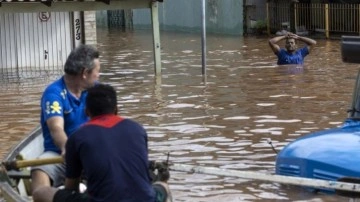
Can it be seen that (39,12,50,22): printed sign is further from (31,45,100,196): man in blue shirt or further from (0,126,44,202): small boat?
(31,45,100,196): man in blue shirt

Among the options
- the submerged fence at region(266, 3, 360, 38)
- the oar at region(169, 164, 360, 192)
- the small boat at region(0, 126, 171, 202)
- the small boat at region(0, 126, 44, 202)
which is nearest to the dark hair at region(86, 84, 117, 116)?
the small boat at region(0, 126, 171, 202)

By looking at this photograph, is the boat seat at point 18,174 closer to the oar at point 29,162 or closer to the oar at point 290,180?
the oar at point 29,162

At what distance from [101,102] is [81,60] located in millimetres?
1164

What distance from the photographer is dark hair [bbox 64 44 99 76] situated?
6.98 metres

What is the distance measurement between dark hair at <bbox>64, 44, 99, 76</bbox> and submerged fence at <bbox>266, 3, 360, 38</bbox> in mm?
29507

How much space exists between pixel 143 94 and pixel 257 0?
23.9 metres

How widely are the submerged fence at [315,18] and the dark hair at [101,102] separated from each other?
30.5m

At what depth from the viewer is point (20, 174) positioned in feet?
25.4

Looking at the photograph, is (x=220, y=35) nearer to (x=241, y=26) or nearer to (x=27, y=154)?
(x=241, y=26)

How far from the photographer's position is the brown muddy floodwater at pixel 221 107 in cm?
1093

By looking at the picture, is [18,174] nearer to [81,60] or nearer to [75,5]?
[81,60]

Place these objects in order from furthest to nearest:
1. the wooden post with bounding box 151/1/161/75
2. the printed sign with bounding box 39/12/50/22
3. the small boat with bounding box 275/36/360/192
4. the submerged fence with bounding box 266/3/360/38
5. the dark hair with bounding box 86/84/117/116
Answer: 1. the submerged fence with bounding box 266/3/360/38
2. the printed sign with bounding box 39/12/50/22
3. the wooden post with bounding box 151/1/161/75
4. the small boat with bounding box 275/36/360/192
5. the dark hair with bounding box 86/84/117/116

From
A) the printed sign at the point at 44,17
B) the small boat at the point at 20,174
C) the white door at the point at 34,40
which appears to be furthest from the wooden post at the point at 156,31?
the small boat at the point at 20,174

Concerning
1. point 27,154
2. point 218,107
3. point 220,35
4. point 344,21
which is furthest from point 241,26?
point 27,154
